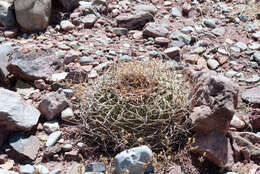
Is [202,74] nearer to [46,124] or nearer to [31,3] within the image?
[46,124]

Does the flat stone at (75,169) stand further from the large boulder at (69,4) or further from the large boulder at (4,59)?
the large boulder at (69,4)

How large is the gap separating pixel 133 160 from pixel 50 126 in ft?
2.91

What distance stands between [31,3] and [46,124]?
1965 millimetres

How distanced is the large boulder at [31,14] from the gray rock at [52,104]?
158 cm

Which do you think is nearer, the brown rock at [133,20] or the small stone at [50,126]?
the small stone at [50,126]

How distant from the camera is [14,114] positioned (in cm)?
321

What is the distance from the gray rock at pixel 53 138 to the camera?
3.27 metres

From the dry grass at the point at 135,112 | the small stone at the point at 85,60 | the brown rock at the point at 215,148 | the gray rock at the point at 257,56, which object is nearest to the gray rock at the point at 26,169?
the dry grass at the point at 135,112

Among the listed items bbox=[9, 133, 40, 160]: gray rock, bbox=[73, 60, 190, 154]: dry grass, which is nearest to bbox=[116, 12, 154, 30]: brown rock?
bbox=[73, 60, 190, 154]: dry grass

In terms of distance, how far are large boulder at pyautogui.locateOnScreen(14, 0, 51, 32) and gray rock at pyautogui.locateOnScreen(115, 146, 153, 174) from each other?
252cm

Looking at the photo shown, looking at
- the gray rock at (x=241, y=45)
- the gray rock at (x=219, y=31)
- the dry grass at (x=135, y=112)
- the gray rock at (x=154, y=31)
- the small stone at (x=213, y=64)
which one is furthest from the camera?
the gray rock at (x=219, y=31)

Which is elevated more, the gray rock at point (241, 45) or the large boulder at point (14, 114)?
the large boulder at point (14, 114)

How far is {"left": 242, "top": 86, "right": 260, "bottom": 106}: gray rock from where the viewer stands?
12.5 feet

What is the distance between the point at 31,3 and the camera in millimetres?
4801
